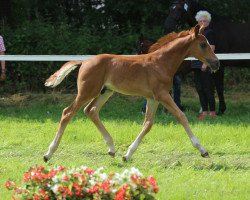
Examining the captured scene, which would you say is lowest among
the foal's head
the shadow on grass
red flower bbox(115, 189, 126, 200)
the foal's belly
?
the shadow on grass

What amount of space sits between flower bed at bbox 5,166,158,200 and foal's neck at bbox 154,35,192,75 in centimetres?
387

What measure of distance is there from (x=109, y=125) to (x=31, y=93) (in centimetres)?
517

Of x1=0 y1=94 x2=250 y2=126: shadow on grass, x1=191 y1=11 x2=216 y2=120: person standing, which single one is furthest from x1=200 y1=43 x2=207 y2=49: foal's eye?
x1=191 y1=11 x2=216 y2=120: person standing

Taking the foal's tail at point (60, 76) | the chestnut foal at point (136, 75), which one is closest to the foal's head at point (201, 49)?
the chestnut foal at point (136, 75)

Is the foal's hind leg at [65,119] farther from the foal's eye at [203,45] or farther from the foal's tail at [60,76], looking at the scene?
the foal's eye at [203,45]

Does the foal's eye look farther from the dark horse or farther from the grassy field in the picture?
the dark horse

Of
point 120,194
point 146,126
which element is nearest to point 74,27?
point 146,126

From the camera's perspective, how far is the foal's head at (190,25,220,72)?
9609mm

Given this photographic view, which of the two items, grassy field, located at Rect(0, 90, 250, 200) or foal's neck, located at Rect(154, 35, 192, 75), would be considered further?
foal's neck, located at Rect(154, 35, 192, 75)

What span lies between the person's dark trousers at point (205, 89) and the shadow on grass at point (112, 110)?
30 centimetres

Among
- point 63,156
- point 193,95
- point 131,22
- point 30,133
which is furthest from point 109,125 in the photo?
point 131,22

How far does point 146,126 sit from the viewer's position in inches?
376

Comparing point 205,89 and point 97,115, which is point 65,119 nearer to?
point 97,115

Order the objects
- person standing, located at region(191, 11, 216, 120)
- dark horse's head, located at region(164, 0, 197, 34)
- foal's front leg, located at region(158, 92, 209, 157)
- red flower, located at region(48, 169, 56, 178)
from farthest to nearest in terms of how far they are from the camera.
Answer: dark horse's head, located at region(164, 0, 197, 34) < person standing, located at region(191, 11, 216, 120) < foal's front leg, located at region(158, 92, 209, 157) < red flower, located at region(48, 169, 56, 178)
